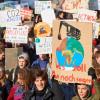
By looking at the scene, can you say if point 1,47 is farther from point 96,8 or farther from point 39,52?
point 96,8

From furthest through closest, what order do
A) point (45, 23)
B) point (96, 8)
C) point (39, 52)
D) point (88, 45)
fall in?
point (96, 8) → point (45, 23) → point (39, 52) → point (88, 45)

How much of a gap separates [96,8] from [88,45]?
2.99 meters

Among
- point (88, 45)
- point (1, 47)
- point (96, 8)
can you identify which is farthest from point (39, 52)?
point (96, 8)

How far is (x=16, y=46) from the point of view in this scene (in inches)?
403

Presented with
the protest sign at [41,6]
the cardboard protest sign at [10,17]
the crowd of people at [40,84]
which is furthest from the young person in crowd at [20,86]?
the protest sign at [41,6]

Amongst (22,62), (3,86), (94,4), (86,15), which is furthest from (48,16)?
(3,86)

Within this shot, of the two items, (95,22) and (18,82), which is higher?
(95,22)

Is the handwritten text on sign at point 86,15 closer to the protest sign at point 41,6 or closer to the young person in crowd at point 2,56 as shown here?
the protest sign at point 41,6

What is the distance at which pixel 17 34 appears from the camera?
9.91m

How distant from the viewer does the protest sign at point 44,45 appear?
29.9 feet

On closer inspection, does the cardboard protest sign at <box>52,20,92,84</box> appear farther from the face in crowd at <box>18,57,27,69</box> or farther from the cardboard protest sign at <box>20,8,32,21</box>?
the cardboard protest sign at <box>20,8,32,21</box>

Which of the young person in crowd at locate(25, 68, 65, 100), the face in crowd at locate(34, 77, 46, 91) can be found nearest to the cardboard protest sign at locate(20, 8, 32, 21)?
the young person in crowd at locate(25, 68, 65, 100)

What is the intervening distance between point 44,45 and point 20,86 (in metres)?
1.08

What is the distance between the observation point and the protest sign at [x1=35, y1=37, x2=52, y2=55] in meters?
9.10
